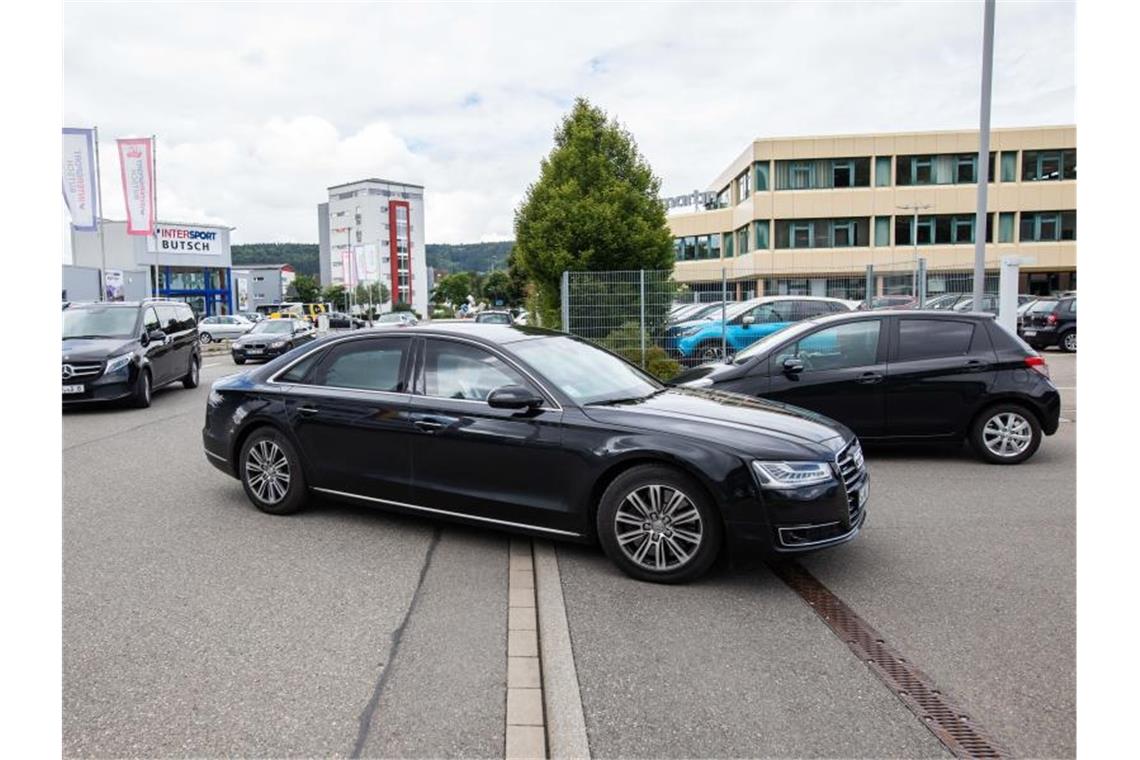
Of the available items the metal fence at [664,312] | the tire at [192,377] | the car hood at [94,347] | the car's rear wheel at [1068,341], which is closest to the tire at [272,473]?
the car hood at [94,347]

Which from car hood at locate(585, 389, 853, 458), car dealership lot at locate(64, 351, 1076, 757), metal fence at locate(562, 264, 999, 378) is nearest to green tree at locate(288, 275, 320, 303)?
metal fence at locate(562, 264, 999, 378)

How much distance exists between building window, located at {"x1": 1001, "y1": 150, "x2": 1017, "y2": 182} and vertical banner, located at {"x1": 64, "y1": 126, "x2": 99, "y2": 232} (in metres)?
51.4

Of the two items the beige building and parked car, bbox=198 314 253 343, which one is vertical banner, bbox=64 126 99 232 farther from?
the beige building

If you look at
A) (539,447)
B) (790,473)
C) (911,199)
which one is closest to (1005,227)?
(911,199)

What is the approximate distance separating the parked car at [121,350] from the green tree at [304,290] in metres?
118

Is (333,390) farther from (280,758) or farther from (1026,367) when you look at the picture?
(1026,367)

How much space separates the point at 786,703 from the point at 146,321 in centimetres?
1327

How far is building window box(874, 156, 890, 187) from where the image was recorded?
5325 cm

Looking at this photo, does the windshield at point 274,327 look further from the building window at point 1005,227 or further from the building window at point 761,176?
the building window at point 1005,227

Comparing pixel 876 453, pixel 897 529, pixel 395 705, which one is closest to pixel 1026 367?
pixel 876 453

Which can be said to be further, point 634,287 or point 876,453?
point 634,287

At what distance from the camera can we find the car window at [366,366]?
5.93 meters

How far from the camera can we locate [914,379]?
841 cm

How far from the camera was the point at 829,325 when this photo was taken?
878cm
